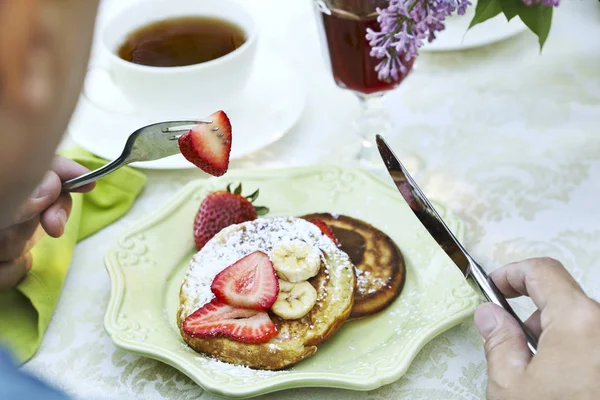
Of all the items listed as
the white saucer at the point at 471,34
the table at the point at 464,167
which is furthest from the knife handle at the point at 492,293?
the white saucer at the point at 471,34

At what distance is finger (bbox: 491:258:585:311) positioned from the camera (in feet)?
2.93

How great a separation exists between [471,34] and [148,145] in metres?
0.92

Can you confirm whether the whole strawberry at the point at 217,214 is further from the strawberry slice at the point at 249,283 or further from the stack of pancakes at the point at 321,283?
the strawberry slice at the point at 249,283

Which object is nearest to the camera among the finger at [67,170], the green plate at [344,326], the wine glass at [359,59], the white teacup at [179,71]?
the green plate at [344,326]

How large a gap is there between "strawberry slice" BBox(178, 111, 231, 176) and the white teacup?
0.42m

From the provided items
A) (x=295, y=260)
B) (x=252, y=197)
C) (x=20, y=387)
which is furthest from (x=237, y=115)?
(x=20, y=387)

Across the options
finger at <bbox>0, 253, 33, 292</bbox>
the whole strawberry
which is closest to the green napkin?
finger at <bbox>0, 253, 33, 292</bbox>

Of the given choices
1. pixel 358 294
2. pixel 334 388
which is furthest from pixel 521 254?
pixel 334 388

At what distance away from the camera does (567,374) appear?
2.60 feet

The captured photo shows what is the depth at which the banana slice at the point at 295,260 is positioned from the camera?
1113 mm

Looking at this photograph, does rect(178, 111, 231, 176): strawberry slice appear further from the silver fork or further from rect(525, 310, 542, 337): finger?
rect(525, 310, 542, 337): finger

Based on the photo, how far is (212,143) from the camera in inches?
43.1

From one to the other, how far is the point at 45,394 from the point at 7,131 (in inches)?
7.4

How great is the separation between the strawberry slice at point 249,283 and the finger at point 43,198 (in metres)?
0.30
